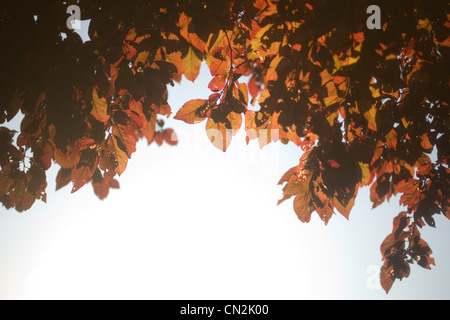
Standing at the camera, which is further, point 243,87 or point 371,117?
point 243,87

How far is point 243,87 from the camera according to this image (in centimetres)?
159

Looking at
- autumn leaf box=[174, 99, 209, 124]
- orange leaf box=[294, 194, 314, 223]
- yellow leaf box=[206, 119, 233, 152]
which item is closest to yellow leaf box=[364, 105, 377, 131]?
orange leaf box=[294, 194, 314, 223]

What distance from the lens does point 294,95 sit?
1.41 meters

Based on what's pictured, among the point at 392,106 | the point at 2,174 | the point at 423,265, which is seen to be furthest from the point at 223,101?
the point at 423,265

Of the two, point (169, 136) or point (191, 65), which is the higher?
Answer: point (169, 136)

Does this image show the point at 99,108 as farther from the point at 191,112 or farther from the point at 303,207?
the point at 303,207

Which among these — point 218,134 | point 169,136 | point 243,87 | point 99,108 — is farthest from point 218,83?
point 169,136

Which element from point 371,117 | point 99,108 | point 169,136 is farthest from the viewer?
point 169,136

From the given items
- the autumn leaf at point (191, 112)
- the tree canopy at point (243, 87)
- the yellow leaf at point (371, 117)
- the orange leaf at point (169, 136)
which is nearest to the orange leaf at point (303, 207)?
the tree canopy at point (243, 87)

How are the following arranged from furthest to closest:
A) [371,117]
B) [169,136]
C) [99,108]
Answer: [169,136], [99,108], [371,117]

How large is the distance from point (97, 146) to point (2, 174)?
1.88ft

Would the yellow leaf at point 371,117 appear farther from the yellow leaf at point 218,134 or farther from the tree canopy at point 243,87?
the yellow leaf at point 218,134

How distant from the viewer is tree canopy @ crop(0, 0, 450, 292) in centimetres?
132

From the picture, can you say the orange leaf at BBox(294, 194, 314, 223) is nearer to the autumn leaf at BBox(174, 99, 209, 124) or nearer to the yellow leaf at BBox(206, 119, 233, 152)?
the yellow leaf at BBox(206, 119, 233, 152)
